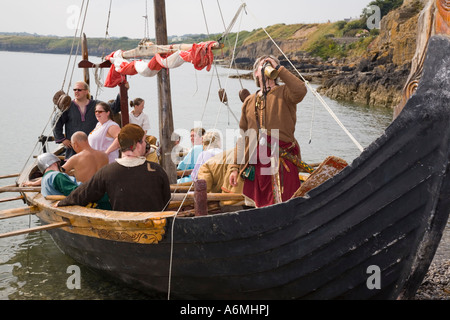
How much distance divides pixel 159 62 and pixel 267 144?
256 cm

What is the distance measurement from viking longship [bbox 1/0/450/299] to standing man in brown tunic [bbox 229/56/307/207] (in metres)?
0.69

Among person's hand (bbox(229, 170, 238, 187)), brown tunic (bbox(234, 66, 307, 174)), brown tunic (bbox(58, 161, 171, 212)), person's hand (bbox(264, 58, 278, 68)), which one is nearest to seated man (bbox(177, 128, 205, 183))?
person's hand (bbox(229, 170, 238, 187))

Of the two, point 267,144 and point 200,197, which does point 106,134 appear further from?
point 267,144

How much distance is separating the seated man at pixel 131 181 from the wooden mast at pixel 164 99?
86.3 inches

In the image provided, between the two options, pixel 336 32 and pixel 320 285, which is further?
pixel 336 32

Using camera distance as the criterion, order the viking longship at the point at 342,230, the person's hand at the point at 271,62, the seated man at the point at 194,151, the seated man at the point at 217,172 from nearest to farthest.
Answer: the viking longship at the point at 342,230, the person's hand at the point at 271,62, the seated man at the point at 217,172, the seated man at the point at 194,151

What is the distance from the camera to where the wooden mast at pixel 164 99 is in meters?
7.20

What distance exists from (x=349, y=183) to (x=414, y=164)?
0.50m

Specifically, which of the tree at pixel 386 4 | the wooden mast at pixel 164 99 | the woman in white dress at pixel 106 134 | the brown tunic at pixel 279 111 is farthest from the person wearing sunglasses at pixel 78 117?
the tree at pixel 386 4

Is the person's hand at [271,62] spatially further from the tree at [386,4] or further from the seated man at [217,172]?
the tree at [386,4]

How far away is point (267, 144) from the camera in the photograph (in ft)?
16.8
